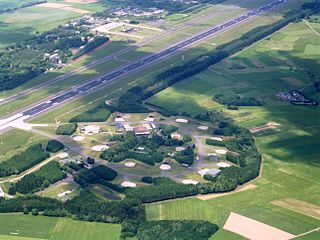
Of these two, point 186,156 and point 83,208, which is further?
point 186,156

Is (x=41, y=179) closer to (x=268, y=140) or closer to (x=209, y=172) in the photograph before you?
(x=209, y=172)

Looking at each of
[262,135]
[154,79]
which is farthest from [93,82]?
[262,135]

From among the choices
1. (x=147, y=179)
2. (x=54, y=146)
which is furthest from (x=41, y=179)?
(x=147, y=179)

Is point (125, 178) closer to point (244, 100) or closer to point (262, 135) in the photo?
point (262, 135)

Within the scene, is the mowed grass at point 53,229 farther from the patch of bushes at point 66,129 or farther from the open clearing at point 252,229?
the patch of bushes at point 66,129

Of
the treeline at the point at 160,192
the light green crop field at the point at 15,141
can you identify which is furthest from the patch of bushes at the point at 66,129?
the treeline at the point at 160,192

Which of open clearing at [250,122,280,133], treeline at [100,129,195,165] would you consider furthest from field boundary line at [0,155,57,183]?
open clearing at [250,122,280,133]

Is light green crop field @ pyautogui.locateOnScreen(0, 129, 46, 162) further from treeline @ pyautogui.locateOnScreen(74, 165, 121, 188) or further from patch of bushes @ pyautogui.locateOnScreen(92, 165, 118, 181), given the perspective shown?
patch of bushes @ pyautogui.locateOnScreen(92, 165, 118, 181)
